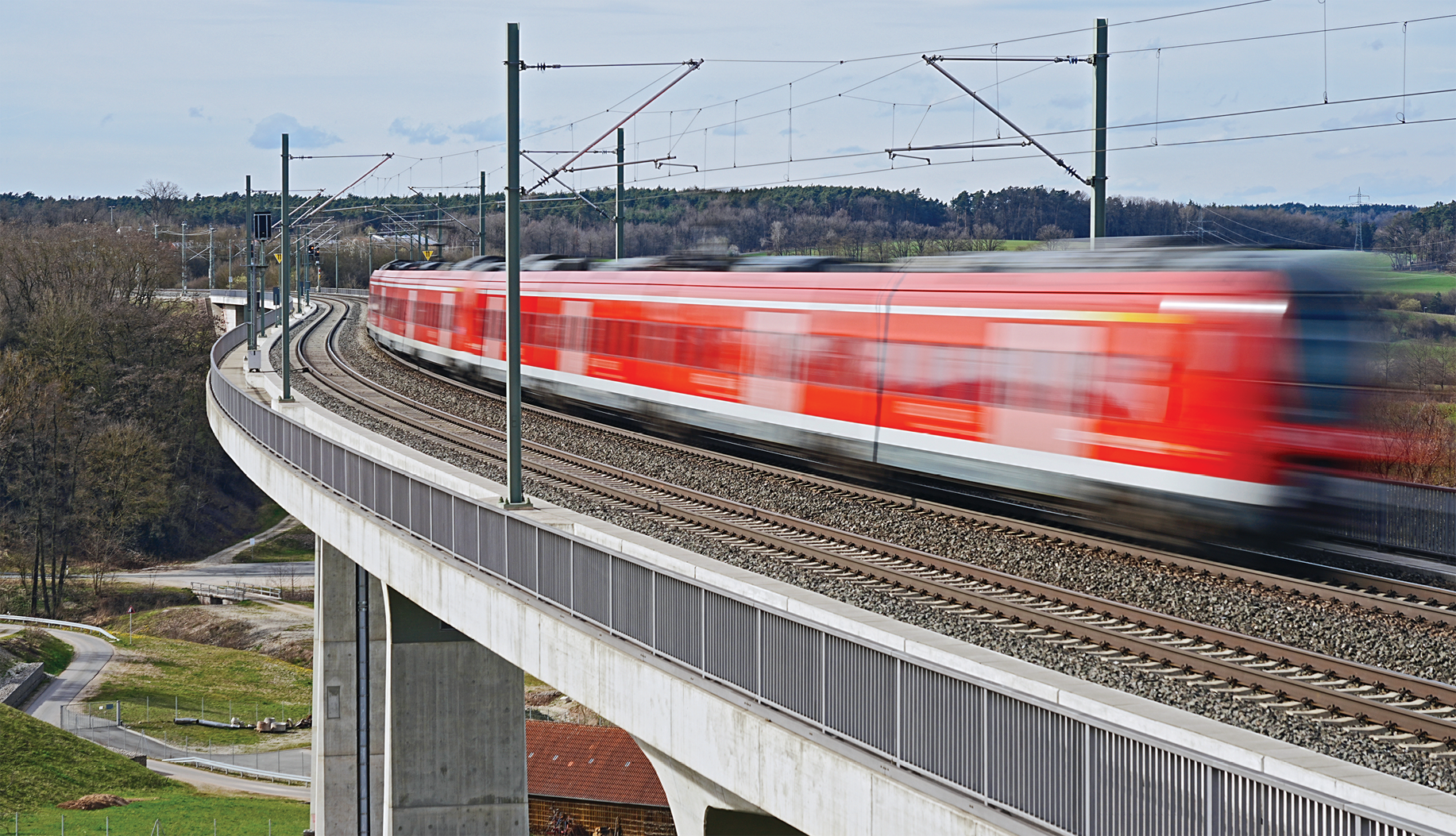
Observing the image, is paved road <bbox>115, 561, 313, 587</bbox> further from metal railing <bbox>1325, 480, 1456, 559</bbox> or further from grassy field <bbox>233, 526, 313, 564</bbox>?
metal railing <bbox>1325, 480, 1456, 559</bbox>

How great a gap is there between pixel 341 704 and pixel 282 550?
58.2 metres

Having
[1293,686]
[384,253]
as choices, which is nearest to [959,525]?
[1293,686]

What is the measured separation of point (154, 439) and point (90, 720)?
3809 cm

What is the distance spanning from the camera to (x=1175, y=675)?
432 inches

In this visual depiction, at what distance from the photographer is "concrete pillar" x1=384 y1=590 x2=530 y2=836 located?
74.0 feet

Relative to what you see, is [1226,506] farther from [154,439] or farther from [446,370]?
[154,439]

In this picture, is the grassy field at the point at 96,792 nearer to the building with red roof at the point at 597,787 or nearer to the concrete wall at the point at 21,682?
the concrete wall at the point at 21,682

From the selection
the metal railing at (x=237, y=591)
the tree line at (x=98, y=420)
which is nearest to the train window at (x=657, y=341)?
the metal railing at (x=237, y=591)

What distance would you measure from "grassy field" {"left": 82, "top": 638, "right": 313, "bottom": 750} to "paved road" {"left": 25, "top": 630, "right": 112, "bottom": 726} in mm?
861

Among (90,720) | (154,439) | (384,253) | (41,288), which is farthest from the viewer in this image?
(384,253)

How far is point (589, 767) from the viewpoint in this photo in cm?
4216

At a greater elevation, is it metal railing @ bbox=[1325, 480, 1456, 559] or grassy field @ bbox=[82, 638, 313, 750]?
metal railing @ bbox=[1325, 480, 1456, 559]

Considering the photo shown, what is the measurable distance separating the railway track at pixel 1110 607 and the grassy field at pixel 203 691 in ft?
117

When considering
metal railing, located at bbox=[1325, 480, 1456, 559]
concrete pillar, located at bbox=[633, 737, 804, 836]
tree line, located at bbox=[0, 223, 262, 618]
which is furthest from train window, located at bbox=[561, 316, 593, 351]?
tree line, located at bbox=[0, 223, 262, 618]
